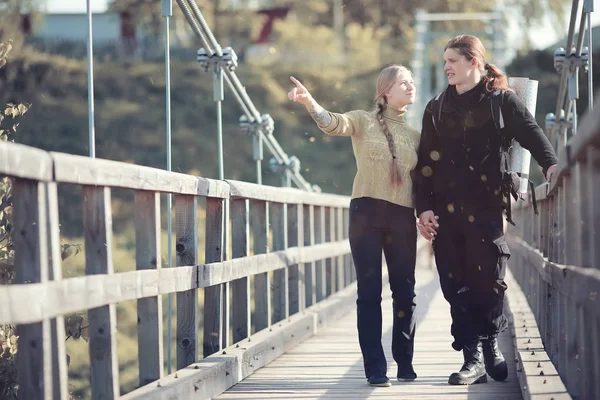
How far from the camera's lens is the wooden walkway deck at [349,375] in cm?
443

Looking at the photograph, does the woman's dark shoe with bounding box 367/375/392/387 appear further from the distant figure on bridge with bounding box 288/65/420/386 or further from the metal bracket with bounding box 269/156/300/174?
the metal bracket with bounding box 269/156/300/174

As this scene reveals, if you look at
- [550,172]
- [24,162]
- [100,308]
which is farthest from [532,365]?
[24,162]

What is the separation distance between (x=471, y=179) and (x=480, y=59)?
46cm

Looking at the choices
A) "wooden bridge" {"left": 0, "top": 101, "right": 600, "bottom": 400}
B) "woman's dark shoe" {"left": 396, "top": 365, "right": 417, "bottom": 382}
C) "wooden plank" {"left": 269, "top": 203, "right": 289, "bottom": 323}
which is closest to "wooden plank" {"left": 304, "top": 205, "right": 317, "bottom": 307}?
"wooden bridge" {"left": 0, "top": 101, "right": 600, "bottom": 400}

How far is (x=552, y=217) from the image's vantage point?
15.4ft

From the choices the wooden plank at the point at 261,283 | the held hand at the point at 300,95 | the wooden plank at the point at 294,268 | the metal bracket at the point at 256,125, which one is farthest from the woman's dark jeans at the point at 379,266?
the metal bracket at the point at 256,125

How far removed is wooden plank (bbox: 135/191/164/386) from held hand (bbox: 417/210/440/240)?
3.84 ft

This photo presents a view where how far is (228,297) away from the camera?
5039 millimetres

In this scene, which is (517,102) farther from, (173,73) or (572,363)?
(173,73)

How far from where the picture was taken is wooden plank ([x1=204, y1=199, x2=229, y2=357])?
479 centimetres

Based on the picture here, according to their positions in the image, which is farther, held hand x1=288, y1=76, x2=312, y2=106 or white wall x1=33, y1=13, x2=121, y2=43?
white wall x1=33, y1=13, x2=121, y2=43

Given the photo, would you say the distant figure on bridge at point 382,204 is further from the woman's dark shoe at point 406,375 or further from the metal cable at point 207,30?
the metal cable at point 207,30

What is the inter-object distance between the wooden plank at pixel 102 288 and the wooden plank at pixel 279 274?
128 centimetres

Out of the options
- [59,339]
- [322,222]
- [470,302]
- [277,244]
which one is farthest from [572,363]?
[322,222]
